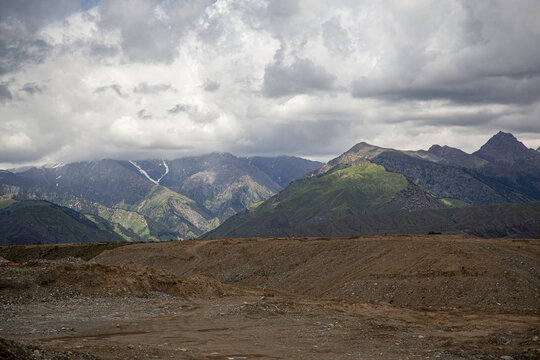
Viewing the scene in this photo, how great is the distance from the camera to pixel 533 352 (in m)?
24.8

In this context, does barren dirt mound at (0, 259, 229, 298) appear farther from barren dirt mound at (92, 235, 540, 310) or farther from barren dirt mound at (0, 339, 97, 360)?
barren dirt mound at (0, 339, 97, 360)

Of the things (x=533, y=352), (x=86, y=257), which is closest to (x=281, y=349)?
(x=533, y=352)

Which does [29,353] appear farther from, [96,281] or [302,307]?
[96,281]

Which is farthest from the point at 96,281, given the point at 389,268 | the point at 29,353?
the point at 389,268

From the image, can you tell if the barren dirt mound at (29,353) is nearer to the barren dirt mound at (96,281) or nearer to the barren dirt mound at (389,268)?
the barren dirt mound at (96,281)

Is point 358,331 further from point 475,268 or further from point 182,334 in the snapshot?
point 475,268

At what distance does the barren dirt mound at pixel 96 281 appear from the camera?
142 ft

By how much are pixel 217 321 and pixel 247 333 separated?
4.86 meters

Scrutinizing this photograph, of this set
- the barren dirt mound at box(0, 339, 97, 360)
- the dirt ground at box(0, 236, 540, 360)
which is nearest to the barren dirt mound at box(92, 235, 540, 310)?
the dirt ground at box(0, 236, 540, 360)

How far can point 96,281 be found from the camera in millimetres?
46688

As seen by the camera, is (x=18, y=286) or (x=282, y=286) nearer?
(x=18, y=286)

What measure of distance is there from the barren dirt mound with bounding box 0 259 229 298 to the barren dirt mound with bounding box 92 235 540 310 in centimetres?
1572

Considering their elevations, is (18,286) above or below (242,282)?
above

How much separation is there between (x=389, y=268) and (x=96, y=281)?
3348 cm
